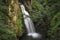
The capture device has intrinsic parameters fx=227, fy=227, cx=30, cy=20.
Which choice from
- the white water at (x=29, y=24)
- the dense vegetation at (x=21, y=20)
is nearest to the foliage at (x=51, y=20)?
the dense vegetation at (x=21, y=20)

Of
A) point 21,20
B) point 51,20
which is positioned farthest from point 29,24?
point 51,20

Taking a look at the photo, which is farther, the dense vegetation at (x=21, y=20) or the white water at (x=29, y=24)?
the white water at (x=29, y=24)

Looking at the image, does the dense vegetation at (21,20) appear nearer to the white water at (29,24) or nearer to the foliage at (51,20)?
the foliage at (51,20)

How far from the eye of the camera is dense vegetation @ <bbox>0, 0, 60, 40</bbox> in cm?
1391

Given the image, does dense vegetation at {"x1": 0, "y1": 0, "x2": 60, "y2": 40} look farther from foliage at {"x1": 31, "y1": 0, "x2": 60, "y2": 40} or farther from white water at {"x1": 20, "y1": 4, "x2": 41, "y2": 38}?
white water at {"x1": 20, "y1": 4, "x2": 41, "y2": 38}

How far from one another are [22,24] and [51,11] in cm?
377

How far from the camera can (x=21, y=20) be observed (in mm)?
18500

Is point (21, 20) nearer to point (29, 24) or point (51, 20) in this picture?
point (29, 24)

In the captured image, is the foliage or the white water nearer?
the foliage

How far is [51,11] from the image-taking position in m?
15.7

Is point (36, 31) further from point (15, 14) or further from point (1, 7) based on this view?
point (1, 7)

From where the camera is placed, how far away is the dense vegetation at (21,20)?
13914 millimetres

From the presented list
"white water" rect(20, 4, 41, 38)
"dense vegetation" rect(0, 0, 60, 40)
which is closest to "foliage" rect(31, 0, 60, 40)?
"dense vegetation" rect(0, 0, 60, 40)

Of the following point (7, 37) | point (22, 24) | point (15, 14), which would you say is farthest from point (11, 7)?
point (7, 37)
